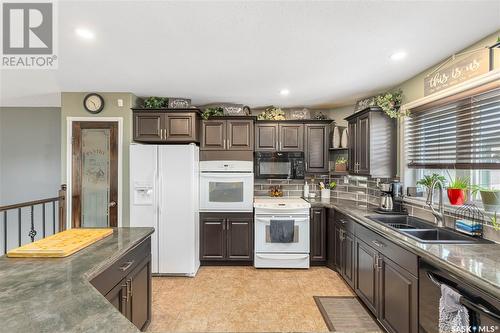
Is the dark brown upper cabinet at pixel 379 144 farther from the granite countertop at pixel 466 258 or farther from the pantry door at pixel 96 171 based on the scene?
the pantry door at pixel 96 171

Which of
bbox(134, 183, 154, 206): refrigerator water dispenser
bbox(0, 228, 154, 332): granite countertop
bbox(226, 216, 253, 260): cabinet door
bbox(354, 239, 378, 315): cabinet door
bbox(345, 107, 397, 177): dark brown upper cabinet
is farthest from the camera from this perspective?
bbox(226, 216, 253, 260): cabinet door

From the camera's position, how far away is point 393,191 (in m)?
2.88

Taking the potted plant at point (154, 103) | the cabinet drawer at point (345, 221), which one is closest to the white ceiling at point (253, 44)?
the potted plant at point (154, 103)

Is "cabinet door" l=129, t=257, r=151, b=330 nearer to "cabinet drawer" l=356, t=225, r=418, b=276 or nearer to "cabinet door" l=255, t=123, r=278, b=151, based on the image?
"cabinet drawer" l=356, t=225, r=418, b=276

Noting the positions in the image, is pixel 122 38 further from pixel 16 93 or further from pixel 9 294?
pixel 16 93

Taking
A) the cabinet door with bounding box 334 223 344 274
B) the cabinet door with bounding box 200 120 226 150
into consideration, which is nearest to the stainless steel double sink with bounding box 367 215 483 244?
the cabinet door with bounding box 334 223 344 274

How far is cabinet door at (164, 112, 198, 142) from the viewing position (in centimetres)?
353

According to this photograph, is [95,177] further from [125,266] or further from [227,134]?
[125,266]

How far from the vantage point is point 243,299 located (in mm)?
2742

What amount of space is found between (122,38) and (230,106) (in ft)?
6.84

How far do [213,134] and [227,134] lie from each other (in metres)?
0.21

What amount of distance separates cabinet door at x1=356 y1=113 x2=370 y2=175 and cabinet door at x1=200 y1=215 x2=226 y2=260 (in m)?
2.08

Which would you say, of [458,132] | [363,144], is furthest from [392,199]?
[458,132]

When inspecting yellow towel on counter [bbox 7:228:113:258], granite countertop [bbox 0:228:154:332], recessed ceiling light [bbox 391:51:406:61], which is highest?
recessed ceiling light [bbox 391:51:406:61]
